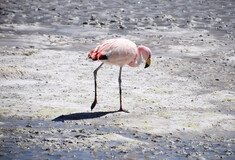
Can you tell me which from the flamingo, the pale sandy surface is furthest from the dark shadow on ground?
the flamingo

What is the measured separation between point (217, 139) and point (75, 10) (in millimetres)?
11642

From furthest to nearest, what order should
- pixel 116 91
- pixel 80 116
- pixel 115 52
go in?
pixel 116 91 < pixel 115 52 < pixel 80 116

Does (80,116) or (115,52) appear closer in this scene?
(80,116)

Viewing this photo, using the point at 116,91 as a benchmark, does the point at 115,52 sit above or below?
above

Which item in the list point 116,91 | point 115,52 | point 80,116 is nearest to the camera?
point 80,116

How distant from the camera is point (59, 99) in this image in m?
8.70

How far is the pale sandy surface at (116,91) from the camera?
6.81 meters

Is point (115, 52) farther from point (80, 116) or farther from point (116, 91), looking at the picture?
point (116, 91)

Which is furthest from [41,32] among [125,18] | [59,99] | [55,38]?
[59,99]

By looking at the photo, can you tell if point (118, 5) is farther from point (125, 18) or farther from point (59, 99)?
point (59, 99)

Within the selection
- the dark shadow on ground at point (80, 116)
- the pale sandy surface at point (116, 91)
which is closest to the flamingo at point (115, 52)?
the dark shadow on ground at point (80, 116)

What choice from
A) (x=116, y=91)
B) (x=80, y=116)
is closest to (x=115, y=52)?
(x=80, y=116)

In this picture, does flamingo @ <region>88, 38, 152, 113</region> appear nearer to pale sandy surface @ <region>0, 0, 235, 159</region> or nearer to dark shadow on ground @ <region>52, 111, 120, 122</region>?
dark shadow on ground @ <region>52, 111, 120, 122</region>

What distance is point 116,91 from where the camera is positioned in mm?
9234
